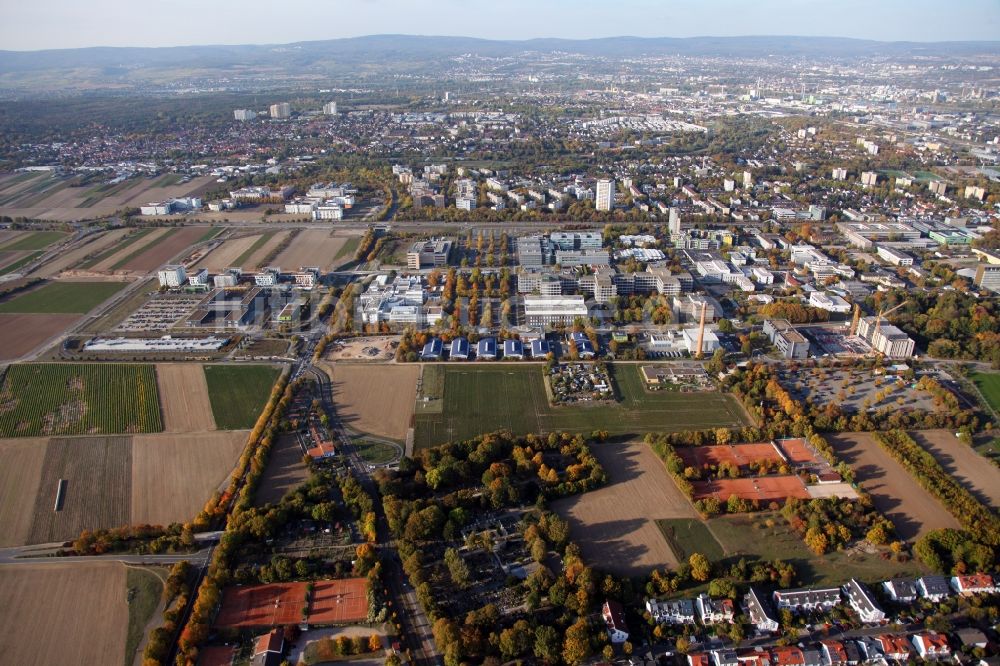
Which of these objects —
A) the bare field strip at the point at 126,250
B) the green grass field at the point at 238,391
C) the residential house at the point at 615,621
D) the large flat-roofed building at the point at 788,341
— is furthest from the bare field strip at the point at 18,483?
the large flat-roofed building at the point at 788,341

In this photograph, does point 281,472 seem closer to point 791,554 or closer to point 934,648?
point 791,554

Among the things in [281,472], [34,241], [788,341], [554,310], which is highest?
[34,241]

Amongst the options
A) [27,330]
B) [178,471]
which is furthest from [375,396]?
[27,330]

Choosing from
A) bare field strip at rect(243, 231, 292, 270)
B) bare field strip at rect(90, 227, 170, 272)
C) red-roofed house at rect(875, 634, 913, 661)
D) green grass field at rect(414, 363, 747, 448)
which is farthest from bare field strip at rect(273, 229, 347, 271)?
red-roofed house at rect(875, 634, 913, 661)

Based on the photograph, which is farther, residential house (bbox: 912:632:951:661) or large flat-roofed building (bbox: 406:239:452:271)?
large flat-roofed building (bbox: 406:239:452:271)

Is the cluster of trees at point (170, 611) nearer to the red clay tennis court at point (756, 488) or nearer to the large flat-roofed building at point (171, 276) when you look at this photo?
the red clay tennis court at point (756, 488)

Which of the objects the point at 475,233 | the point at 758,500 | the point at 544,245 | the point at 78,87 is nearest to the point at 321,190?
the point at 475,233

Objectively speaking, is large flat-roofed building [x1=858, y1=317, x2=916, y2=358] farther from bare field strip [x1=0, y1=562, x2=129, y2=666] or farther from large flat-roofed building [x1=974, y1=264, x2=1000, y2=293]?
bare field strip [x1=0, y1=562, x2=129, y2=666]
